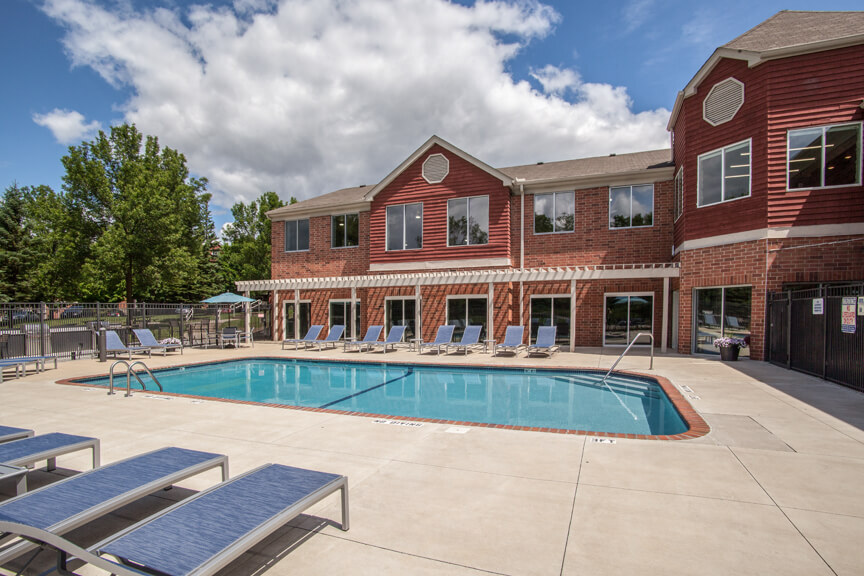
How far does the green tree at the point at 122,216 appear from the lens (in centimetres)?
Answer: 2620

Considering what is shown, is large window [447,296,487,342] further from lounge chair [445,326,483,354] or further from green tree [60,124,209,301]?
green tree [60,124,209,301]

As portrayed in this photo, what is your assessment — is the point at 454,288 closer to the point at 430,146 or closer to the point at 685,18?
the point at 430,146

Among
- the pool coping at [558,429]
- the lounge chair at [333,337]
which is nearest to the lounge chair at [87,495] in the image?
the pool coping at [558,429]

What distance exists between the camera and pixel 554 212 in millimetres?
16812

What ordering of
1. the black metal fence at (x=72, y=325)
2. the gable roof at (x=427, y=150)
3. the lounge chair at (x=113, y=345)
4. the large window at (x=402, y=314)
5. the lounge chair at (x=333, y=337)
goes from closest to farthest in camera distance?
1. the black metal fence at (x=72, y=325)
2. the lounge chair at (x=113, y=345)
3. the gable roof at (x=427, y=150)
4. the lounge chair at (x=333, y=337)
5. the large window at (x=402, y=314)

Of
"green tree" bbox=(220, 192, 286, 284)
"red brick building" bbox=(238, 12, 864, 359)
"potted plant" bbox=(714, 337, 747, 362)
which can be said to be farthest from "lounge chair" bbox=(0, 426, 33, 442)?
"green tree" bbox=(220, 192, 286, 284)

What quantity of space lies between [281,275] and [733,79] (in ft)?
61.9

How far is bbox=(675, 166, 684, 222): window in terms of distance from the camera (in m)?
13.9

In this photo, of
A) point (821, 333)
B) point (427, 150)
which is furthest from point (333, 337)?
point (821, 333)

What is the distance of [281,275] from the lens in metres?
21.4

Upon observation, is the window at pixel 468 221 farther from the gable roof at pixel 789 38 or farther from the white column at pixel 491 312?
the gable roof at pixel 789 38

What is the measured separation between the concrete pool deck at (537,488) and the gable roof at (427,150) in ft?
37.5

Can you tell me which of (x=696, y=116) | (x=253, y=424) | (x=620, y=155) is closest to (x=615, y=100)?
(x=620, y=155)

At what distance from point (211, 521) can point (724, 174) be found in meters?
14.4
